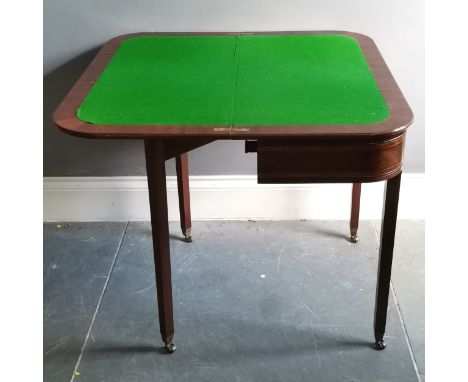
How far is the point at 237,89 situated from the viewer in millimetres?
1639

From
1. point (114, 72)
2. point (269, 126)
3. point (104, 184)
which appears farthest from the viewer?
point (104, 184)

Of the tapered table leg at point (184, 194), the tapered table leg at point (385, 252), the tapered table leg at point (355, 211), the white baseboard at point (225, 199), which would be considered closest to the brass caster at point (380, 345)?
the tapered table leg at point (385, 252)

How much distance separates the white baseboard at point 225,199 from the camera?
2.44 meters

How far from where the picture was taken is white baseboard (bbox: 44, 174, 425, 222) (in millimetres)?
2439

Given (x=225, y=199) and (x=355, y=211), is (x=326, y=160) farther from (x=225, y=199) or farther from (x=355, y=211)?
(x=225, y=199)

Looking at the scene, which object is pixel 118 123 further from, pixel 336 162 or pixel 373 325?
pixel 373 325

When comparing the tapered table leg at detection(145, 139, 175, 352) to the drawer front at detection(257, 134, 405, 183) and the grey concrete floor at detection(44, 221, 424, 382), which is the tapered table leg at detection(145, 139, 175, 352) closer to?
the grey concrete floor at detection(44, 221, 424, 382)

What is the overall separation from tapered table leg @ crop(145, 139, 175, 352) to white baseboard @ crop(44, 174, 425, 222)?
0.72 meters

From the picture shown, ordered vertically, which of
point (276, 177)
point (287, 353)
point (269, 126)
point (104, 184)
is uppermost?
point (269, 126)

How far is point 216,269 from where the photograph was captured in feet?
7.35

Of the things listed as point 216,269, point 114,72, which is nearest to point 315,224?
point 216,269

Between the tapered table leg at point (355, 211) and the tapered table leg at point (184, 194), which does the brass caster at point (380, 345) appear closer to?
the tapered table leg at point (355, 211)

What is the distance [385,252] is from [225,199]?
0.89 meters
